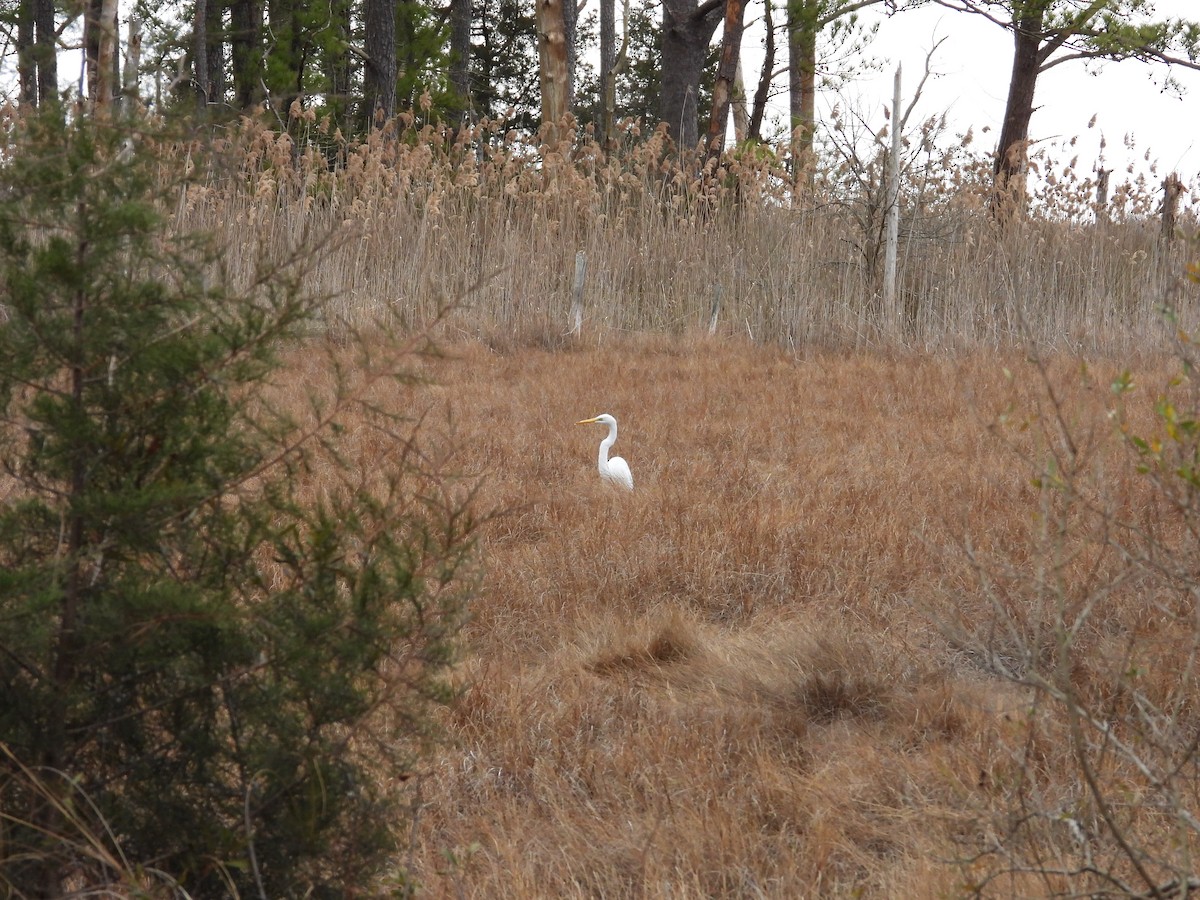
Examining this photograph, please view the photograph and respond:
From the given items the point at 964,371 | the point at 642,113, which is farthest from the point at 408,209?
the point at 642,113

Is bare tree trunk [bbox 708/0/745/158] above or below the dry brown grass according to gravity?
above

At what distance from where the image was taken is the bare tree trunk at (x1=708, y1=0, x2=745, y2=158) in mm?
12008

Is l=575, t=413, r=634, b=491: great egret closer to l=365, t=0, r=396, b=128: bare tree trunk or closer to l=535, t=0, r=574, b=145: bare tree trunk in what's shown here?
l=535, t=0, r=574, b=145: bare tree trunk

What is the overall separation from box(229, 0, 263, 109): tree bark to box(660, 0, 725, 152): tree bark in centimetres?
586

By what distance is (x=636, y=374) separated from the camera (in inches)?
307

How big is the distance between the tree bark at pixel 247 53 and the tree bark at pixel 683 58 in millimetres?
→ 5861

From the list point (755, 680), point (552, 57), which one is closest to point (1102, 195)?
point (552, 57)

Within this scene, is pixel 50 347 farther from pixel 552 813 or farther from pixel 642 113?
pixel 642 113

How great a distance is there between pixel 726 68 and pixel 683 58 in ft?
1.50

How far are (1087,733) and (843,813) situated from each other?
0.60m

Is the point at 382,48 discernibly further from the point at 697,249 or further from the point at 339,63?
the point at 697,249

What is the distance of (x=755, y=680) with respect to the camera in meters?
3.12

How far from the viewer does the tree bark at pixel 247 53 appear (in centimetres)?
1592

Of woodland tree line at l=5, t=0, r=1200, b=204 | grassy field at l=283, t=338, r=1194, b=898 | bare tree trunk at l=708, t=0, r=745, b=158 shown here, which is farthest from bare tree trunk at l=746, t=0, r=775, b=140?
grassy field at l=283, t=338, r=1194, b=898
